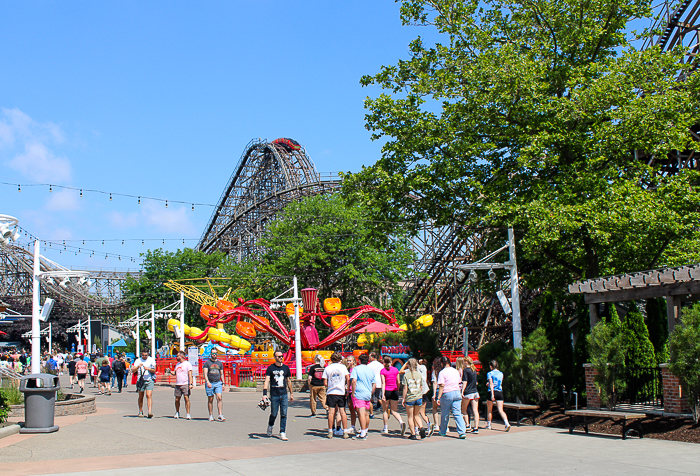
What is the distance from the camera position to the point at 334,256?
3941 cm

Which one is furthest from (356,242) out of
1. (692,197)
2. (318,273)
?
(692,197)

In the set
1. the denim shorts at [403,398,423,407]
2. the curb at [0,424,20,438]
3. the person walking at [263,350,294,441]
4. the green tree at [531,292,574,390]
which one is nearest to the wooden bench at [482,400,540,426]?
the green tree at [531,292,574,390]

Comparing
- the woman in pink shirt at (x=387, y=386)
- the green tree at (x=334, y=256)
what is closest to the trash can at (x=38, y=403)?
the woman in pink shirt at (x=387, y=386)

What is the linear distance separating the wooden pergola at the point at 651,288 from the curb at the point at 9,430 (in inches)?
483

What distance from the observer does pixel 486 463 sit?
9.59 meters

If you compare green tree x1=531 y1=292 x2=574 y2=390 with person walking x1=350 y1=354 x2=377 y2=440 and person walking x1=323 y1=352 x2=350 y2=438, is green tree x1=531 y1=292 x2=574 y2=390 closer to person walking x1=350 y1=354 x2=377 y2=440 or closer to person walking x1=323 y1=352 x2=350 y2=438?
person walking x1=350 y1=354 x2=377 y2=440

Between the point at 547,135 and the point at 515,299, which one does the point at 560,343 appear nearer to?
the point at 515,299

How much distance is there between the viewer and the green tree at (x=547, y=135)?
52.0 ft

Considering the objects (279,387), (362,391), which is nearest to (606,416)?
(362,391)

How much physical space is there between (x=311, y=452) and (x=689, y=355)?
278 inches

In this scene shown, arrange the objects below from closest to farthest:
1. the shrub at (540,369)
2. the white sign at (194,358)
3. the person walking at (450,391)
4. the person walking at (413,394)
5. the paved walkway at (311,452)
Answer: the paved walkway at (311,452)
the person walking at (413,394)
the person walking at (450,391)
the shrub at (540,369)
the white sign at (194,358)

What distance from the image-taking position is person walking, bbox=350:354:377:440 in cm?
1238

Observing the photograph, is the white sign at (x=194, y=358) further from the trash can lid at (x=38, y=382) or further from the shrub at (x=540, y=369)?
the shrub at (x=540, y=369)

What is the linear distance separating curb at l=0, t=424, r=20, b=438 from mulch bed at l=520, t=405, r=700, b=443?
11.2 metres
